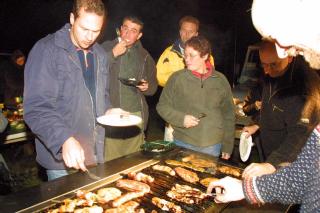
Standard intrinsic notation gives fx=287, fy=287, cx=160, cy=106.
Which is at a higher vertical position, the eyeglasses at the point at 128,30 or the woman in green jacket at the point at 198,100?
the eyeglasses at the point at 128,30

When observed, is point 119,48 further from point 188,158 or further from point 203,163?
point 203,163

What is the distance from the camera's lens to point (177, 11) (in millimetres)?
17344

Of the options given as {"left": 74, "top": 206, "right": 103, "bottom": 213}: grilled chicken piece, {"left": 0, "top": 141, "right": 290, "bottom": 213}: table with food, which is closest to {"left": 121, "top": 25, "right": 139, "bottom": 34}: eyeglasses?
{"left": 0, "top": 141, "right": 290, "bottom": 213}: table with food

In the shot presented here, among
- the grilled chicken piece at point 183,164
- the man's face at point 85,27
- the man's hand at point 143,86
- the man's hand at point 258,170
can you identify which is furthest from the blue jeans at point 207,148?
the man's face at point 85,27

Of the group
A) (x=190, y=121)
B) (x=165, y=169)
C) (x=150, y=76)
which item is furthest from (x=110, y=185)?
(x=150, y=76)

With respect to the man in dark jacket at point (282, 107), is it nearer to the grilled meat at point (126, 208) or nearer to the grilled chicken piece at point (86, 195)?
the grilled meat at point (126, 208)

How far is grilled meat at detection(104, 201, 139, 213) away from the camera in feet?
7.49

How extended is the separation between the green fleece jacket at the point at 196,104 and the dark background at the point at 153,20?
Answer: 841cm

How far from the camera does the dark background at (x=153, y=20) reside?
1420 centimetres

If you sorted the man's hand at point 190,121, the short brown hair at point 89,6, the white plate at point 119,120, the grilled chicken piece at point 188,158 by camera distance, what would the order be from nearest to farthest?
1. the white plate at point 119,120
2. the short brown hair at point 89,6
3. the grilled chicken piece at point 188,158
4. the man's hand at point 190,121

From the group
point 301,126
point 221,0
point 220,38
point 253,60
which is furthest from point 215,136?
point 221,0

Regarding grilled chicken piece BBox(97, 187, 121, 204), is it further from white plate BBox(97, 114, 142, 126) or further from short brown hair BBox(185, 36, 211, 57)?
short brown hair BBox(185, 36, 211, 57)

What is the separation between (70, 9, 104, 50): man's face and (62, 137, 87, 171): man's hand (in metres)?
1.12

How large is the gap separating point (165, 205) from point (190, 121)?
1645 millimetres
